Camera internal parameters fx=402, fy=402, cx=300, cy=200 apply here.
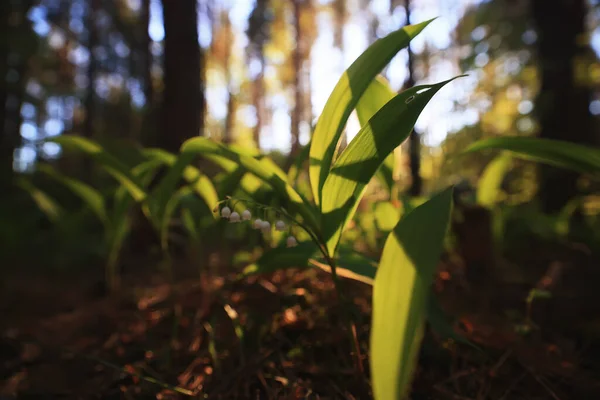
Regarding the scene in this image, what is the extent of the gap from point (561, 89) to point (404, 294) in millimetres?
3171

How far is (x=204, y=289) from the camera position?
130cm

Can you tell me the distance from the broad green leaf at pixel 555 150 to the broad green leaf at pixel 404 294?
361 mm

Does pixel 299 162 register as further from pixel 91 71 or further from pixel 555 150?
pixel 91 71

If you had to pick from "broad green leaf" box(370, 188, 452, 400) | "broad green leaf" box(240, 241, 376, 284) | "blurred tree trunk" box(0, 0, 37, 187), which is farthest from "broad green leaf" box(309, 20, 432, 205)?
"blurred tree trunk" box(0, 0, 37, 187)

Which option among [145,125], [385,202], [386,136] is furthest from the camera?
[145,125]

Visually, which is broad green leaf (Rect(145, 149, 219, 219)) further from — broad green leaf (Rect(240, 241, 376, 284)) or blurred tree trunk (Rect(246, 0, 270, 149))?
blurred tree trunk (Rect(246, 0, 270, 149))

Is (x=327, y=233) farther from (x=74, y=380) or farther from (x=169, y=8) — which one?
(x=169, y=8)

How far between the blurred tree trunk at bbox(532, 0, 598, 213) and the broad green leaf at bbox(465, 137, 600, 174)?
93.3 inches

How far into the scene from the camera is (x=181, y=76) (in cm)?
283

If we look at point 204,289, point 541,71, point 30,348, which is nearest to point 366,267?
A: point 204,289

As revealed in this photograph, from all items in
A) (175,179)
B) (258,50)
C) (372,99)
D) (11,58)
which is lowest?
(175,179)

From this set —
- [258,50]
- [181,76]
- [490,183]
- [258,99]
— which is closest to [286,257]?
[490,183]

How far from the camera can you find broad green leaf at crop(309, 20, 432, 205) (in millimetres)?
729

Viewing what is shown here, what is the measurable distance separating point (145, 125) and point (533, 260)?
4.50 m
